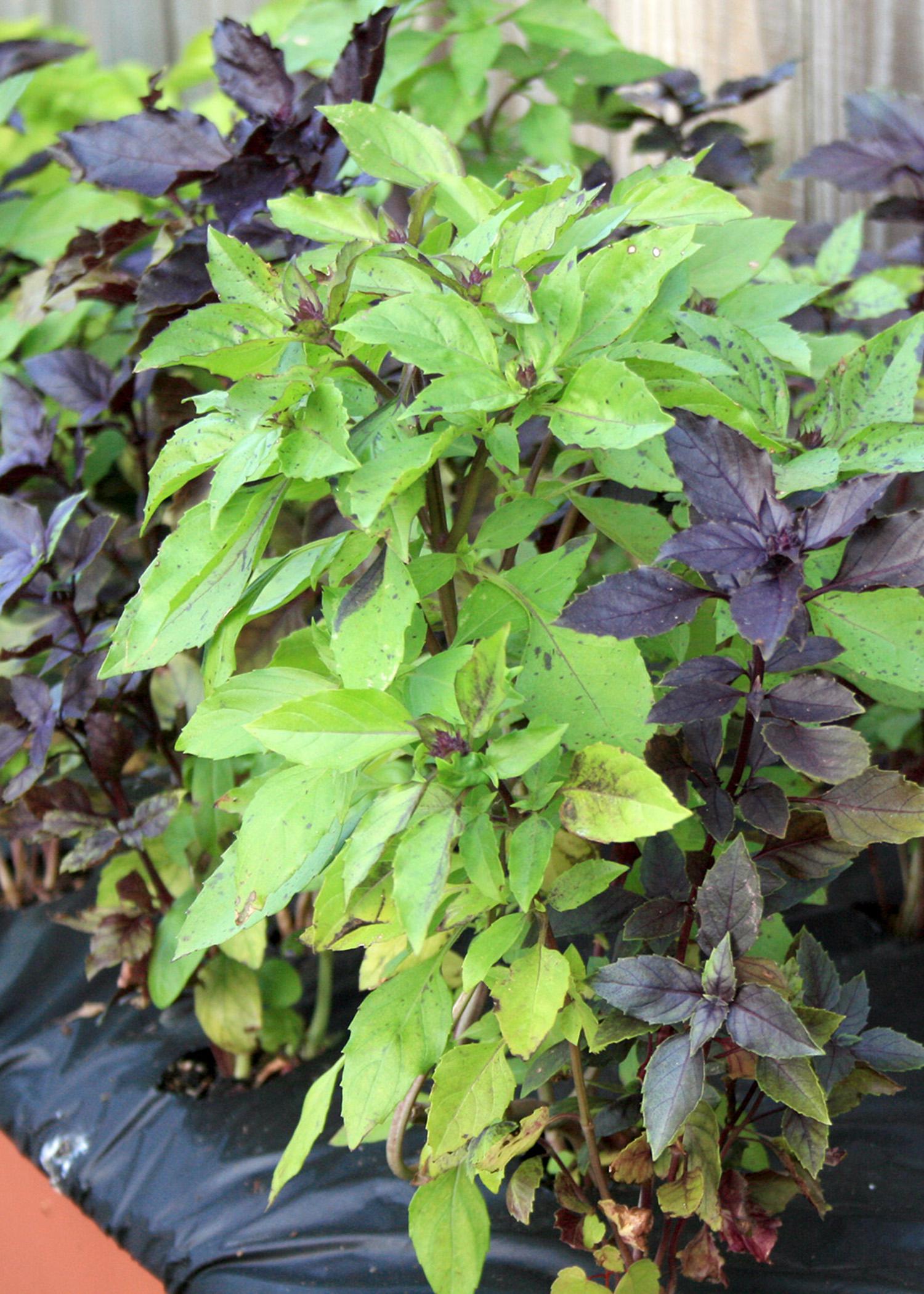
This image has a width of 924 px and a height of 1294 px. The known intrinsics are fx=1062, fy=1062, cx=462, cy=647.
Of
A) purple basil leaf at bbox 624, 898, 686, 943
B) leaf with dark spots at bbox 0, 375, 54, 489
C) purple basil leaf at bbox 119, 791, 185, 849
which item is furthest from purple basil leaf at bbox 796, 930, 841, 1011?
leaf with dark spots at bbox 0, 375, 54, 489

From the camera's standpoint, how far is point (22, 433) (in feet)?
3.49

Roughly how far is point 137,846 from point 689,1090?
64 centimetres

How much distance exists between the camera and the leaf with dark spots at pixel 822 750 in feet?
1.72

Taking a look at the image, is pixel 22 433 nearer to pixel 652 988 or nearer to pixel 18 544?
pixel 18 544

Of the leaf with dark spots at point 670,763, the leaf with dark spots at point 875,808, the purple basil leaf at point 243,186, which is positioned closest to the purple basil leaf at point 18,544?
the purple basil leaf at point 243,186

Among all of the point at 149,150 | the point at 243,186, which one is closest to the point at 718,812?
the point at 243,186

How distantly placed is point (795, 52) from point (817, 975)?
59.3 inches

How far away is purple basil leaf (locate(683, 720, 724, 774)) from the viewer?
61 centimetres

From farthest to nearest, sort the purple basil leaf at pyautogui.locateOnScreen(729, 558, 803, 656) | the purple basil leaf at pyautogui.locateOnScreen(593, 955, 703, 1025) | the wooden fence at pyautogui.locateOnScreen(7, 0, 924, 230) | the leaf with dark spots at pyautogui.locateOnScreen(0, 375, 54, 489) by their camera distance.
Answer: the wooden fence at pyautogui.locateOnScreen(7, 0, 924, 230) < the leaf with dark spots at pyautogui.locateOnScreen(0, 375, 54, 489) < the purple basil leaf at pyautogui.locateOnScreen(593, 955, 703, 1025) < the purple basil leaf at pyautogui.locateOnScreen(729, 558, 803, 656)

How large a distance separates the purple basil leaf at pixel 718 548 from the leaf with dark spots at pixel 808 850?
0.64ft

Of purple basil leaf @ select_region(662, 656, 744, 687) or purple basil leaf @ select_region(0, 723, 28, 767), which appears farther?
purple basil leaf @ select_region(0, 723, 28, 767)

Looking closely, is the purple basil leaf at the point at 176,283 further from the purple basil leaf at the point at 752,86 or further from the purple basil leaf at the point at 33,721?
the purple basil leaf at the point at 752,86

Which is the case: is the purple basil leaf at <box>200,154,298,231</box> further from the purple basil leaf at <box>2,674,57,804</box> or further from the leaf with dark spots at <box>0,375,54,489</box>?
the purple basil leaf at <box>2,674,57,804</box>

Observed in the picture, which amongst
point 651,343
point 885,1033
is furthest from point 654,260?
point 885,1033
